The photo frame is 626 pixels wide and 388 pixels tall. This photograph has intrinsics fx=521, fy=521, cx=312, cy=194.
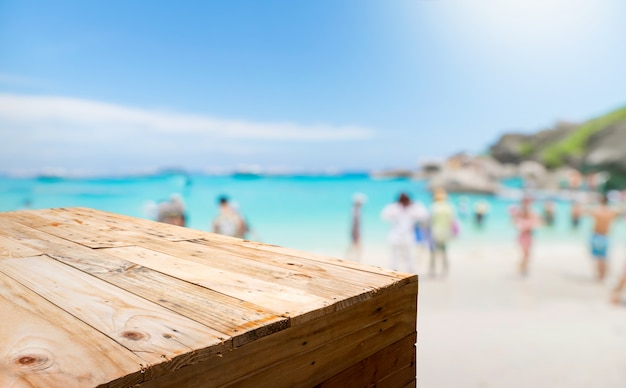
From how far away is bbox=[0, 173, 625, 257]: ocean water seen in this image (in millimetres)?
14078

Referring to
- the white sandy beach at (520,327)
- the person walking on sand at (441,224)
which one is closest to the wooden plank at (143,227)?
the white sandy beach at (520,327)

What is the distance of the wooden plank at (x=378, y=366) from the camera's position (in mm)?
962

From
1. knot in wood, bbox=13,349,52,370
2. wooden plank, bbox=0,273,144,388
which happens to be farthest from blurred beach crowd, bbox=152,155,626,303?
knot in wood, bbox=13,349,52,370

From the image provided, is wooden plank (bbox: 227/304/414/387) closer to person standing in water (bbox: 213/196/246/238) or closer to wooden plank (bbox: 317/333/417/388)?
wooden plank (bbox: 317/333/417/388)

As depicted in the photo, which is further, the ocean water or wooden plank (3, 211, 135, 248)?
the ocean water

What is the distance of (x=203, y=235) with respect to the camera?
166 cm

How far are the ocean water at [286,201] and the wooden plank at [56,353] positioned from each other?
472 inches

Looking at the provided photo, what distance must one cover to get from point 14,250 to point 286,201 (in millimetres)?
18771

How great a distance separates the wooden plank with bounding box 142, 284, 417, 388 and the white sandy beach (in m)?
2.97

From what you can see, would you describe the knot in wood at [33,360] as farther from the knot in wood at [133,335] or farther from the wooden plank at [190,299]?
the wooden plank at [190,299]

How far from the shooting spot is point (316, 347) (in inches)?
35.1

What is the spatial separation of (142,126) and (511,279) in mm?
17389

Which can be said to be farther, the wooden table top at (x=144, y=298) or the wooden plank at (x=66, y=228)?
the wooden plank at (x=66, y=228)

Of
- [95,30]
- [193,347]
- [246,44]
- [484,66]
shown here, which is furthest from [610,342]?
[95,30]
